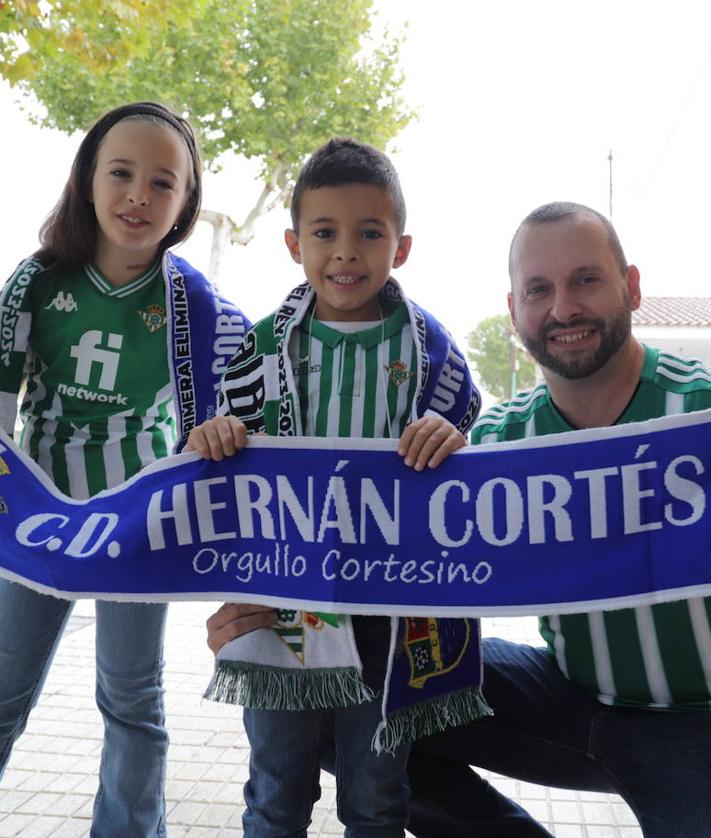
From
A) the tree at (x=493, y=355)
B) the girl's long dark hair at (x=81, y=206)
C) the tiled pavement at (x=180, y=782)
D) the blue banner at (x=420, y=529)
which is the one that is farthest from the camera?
the tree at (x=493, y=355)

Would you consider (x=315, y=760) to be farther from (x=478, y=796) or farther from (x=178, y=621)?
(x=178, y=621)

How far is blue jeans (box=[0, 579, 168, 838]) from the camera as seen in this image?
6.19 ft

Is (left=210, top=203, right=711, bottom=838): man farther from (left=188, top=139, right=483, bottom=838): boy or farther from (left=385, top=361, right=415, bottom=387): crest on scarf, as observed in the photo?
(left=385, top=361, right=415, bottom=387): crest on scarf

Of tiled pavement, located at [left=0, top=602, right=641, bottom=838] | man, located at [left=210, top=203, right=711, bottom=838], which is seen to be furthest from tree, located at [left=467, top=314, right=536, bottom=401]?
man, located at [left=210, top=203, right=711, bottom=838]

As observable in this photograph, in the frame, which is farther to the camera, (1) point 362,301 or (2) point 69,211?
(2) point 69,211

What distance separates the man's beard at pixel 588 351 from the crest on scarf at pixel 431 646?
0.58 metres

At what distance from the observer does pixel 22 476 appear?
6.15 ft

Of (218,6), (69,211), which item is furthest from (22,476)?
(218,6)

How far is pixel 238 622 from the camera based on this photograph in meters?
1.69

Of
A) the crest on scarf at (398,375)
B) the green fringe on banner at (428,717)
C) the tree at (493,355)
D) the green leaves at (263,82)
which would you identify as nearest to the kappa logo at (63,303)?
the crest on scarf at (398,375)

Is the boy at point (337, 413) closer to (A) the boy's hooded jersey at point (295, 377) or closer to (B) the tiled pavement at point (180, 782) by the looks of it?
(A) the boy's hooded jersey at point (295, 377)

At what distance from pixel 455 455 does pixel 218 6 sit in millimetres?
12633

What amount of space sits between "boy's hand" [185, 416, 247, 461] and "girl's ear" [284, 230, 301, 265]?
0.40 meters

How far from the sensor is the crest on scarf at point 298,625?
1.65 metres
